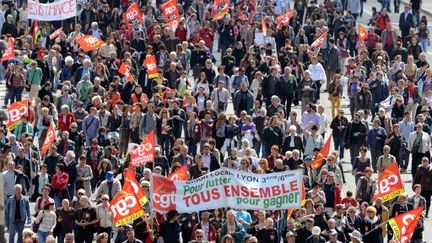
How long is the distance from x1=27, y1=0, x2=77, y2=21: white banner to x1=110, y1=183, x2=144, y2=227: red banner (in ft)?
55.3

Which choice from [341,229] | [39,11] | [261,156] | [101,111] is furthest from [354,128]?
[39,11]

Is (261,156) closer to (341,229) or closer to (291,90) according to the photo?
(291,90)

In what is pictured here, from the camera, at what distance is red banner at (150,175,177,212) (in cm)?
3114

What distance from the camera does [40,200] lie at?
3250 cm

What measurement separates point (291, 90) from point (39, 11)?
8.49m

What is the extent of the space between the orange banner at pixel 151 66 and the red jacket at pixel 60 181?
9.22 m

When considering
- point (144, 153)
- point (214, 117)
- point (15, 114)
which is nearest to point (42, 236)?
point (144, 153)

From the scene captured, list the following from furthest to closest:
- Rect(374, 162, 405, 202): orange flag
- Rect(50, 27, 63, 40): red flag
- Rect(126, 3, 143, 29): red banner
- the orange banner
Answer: Rect(126, 3, 143, 29): red banner < Rect(50, 27, 63, 40): red flag < the orange banner < Rect(374, 162, 405, 202): orange flag

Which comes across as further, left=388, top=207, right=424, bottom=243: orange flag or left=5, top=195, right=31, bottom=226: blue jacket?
left=5, top=195, right=31, bottom=226: blue jacket

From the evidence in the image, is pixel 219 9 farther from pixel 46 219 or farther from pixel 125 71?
pixel 46 219

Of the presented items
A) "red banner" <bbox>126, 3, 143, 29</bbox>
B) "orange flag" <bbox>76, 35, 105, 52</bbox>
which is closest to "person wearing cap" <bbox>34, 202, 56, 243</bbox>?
"orange flag" <bbox>76, 35, 105, 52</bbox>

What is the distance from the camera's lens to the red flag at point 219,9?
5125cm

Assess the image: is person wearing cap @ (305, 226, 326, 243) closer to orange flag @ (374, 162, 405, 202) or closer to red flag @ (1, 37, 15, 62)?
orange flag @ (374, 162, 405, 202)

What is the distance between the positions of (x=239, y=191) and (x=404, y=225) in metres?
2.52
